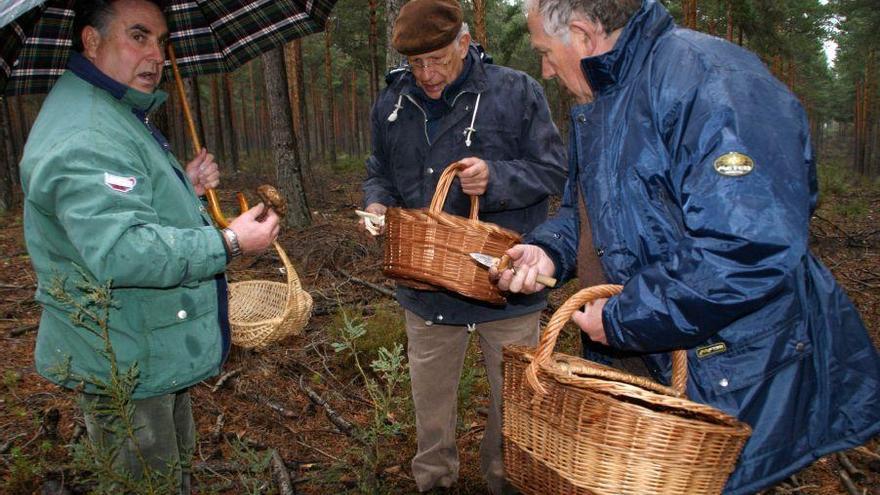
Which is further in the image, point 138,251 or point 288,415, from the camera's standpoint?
point 288,415

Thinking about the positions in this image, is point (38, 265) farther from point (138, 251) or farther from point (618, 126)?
point (618, 126)

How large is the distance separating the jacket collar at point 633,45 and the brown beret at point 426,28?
1.11m

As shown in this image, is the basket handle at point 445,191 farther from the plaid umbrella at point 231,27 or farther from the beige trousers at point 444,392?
the plaid umbrella at point 231,27

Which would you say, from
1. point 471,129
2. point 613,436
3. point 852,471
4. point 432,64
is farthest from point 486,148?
point 852,471

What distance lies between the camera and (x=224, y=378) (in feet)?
14.1

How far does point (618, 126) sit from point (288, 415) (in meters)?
3.09

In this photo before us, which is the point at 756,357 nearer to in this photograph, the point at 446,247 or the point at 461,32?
the point at 446,247

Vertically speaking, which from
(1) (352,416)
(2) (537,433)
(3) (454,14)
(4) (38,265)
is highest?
(3) (454,14)

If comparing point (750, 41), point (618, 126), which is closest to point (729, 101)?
point (618, 126)

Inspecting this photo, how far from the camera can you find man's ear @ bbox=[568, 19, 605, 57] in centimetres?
185

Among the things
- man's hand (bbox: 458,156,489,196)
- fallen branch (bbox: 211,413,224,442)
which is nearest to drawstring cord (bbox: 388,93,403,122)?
man's hand (bbox: 458,156,489,196)

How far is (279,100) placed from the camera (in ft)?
30.1

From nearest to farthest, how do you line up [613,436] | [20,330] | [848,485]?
[613,436] → [848,485] → [20,330]

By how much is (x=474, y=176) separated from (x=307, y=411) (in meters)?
2.27
